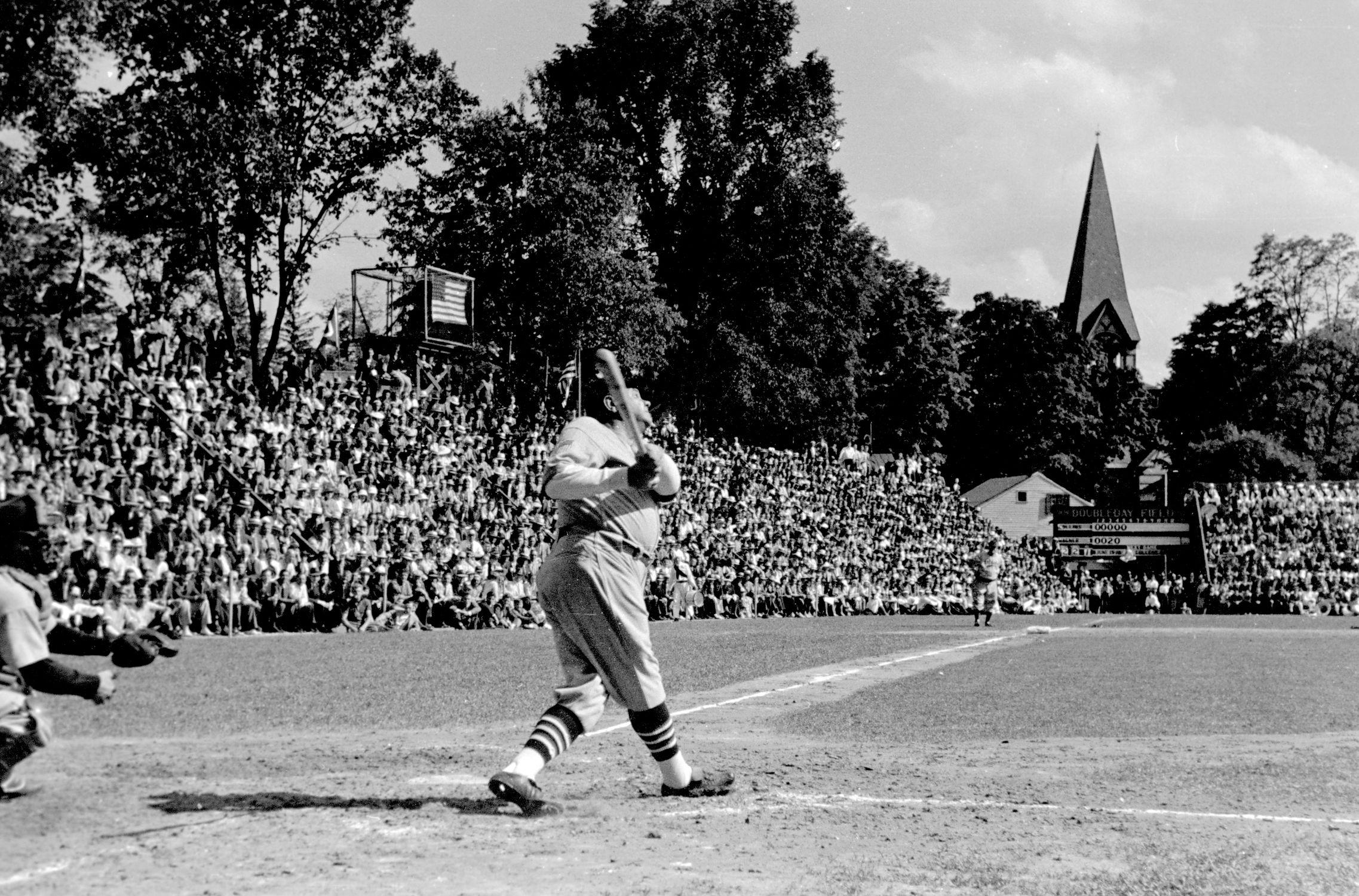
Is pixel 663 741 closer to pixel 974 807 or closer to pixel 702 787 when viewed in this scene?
pixel 702 787

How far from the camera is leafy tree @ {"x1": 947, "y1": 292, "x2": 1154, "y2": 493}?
86.6 m

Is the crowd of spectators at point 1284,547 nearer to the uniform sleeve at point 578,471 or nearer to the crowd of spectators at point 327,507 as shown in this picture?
the crowd of spectators at point 327,507

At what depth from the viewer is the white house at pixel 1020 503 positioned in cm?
7912

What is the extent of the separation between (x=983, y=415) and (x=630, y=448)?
84.4 metres

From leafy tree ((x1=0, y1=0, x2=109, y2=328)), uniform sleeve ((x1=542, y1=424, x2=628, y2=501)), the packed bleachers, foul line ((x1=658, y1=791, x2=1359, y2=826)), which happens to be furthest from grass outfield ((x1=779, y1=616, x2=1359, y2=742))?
leafy tree ((x1=0, y1=0, x2=109, y2=328))

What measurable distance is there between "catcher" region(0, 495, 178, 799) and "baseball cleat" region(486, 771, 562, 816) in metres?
1.63

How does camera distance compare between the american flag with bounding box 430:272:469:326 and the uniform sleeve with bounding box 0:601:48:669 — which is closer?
the uniform sleeve with bounding box 0:601:48:669

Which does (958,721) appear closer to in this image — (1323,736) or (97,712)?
(1323,736)

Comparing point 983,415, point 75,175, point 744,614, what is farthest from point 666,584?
point 983,415

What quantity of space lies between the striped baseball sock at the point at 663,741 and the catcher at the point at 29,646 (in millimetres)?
2220

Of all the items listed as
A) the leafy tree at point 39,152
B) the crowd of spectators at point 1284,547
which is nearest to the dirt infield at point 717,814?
the leafy tree at point 39,152

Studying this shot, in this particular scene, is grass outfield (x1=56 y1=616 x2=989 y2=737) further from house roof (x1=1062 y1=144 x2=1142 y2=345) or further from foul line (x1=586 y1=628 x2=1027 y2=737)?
house roof (x1=1062 y1=144 x2=1142 y2=345)

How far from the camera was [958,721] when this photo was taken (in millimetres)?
10797

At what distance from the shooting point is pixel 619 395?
655cm
